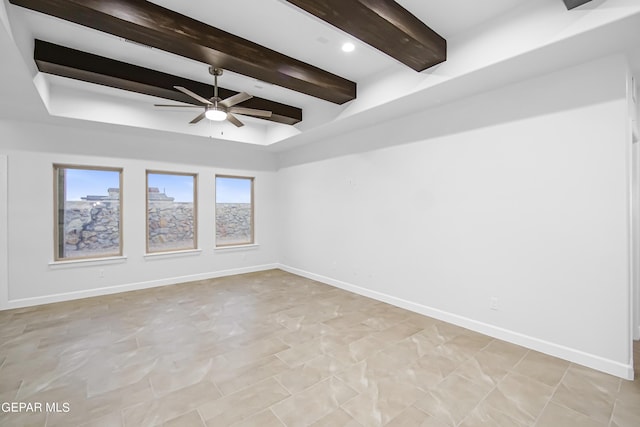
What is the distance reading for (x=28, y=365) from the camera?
2.77m

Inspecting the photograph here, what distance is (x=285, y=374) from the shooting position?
8.62 ft

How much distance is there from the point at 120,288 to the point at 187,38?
4435 mm

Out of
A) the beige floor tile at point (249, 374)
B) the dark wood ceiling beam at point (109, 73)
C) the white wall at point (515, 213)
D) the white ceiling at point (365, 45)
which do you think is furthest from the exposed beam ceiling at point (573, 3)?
the dark wood ceiling beam at point (109, 73)

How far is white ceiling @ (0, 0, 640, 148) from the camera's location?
2469 millimetres

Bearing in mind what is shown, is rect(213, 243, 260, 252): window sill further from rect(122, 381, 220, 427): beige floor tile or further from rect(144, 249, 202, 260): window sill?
rect(122, 381, 220, 427): beige floor tile

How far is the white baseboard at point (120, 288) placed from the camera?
445 centimetres

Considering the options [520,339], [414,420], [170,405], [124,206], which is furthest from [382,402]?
[124,206]

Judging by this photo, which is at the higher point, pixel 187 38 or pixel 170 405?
pixel 187 38

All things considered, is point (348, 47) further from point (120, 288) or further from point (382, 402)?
point (120, 288)

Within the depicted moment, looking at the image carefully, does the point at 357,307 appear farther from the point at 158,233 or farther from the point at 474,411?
the point at 158,233

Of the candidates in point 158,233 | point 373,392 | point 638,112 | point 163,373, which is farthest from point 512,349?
point 158,233

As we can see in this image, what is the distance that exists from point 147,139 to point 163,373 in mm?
4357

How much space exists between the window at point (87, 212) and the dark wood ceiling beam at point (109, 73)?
2.07m

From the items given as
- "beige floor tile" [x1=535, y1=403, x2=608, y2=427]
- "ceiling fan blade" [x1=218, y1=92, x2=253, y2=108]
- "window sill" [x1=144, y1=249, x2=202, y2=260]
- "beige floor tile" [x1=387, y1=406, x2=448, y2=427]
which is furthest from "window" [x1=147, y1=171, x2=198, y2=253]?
"beige floor tile" [x1=535, y1=403, x2=608, y2=427]
